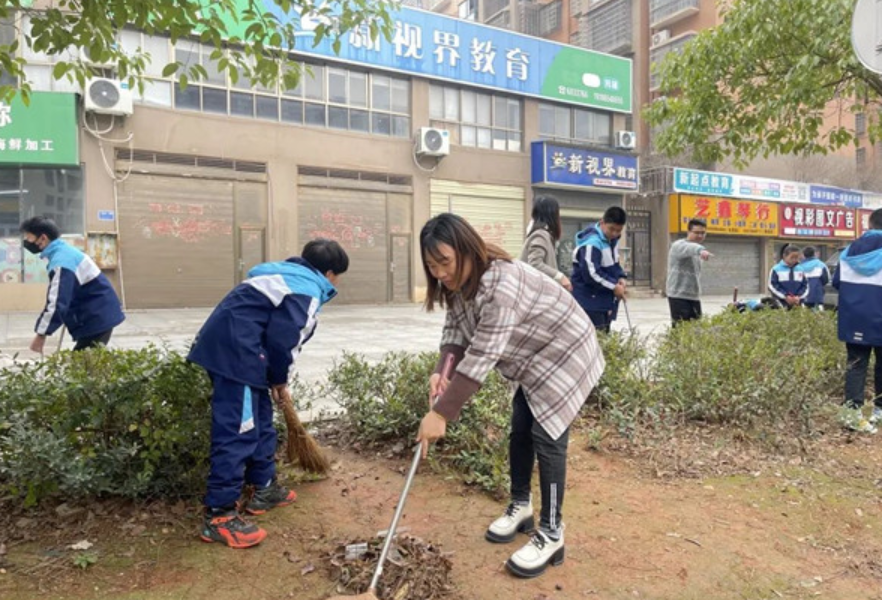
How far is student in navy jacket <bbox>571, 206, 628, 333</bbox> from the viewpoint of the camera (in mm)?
5031

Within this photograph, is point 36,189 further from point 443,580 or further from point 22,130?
point 443,580

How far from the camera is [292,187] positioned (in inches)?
645

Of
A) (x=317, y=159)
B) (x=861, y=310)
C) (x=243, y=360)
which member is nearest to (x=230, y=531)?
(x=243, y=360)

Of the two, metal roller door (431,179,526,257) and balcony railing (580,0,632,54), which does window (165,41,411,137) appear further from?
balcony railing (580,0,632,54)

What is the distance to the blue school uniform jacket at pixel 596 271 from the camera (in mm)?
5031

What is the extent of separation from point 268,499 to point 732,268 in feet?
82.1

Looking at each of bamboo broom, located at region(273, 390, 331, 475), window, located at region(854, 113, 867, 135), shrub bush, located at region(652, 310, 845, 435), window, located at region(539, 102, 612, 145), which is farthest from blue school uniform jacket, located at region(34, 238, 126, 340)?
window, located at region(539, 102, 612, 145)

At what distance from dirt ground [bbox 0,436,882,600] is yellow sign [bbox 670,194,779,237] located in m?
20.5

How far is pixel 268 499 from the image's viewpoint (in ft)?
9.75

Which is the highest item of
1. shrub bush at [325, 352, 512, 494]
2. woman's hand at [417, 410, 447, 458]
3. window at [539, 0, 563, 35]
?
window at [539, 0, 563, 35]

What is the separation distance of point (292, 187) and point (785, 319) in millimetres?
12926


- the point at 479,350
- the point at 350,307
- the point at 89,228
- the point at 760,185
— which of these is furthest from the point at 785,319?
the point at 760,185

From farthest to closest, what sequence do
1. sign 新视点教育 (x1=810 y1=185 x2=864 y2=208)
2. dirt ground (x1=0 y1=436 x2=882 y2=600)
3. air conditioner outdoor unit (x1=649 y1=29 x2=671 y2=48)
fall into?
air conditioner outdoor unit (x1=649 y1=29 x2=671 y2=48), sign 新视点教育 (x1=810 y1=185 x2=864 y2=208), dirt ground (x1=0 y1=436 x2=882 y2=600)

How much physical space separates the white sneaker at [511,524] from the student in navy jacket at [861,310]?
9.63 ft
